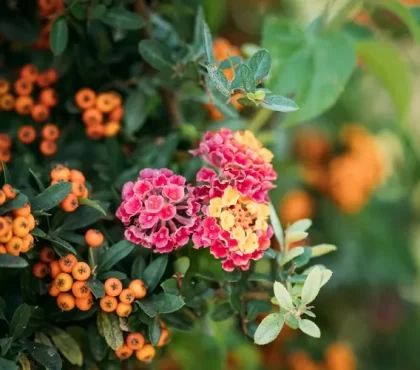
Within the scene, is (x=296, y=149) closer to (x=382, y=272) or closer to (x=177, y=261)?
(x=382, y=272)

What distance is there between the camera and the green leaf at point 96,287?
0.53 m

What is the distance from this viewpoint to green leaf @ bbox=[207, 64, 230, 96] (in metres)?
0.52

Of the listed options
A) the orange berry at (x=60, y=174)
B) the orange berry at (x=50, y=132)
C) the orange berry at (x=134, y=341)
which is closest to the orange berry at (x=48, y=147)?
the orange berry at (x=50, y=132)

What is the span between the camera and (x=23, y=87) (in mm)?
686

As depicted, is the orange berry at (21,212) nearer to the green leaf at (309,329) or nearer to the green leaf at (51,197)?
the green leaf at (51,197)

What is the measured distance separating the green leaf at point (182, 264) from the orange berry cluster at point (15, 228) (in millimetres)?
126

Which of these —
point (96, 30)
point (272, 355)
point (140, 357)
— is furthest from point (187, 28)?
point (272, 355)

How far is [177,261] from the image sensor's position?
1.90 ft

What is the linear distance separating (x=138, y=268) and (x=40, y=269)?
8cm

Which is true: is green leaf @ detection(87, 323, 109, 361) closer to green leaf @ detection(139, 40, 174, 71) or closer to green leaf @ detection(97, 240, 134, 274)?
green leaf @ detection(97, 240, 134, 274)

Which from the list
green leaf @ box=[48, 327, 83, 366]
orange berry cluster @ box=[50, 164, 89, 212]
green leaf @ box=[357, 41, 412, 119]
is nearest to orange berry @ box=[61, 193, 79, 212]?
orange berry cluster @ box=[50, 164, 89, 212]

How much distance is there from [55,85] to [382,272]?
2.14 ft

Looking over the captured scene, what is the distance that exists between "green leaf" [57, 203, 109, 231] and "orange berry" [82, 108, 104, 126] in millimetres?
127

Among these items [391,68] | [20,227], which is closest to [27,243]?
[20,227]
